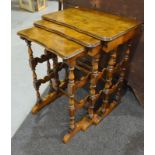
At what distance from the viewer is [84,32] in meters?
1.17

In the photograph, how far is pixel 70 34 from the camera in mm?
1171

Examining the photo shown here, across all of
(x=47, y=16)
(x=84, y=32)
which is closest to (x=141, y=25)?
(x=84, y=32)

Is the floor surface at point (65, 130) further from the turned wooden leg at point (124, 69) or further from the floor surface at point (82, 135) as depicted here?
the turned wooden leg at point (124, 69)

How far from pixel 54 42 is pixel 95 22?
1.08 feet

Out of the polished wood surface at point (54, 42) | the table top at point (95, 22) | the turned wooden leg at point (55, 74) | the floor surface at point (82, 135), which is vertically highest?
the table top at point (95, 22)

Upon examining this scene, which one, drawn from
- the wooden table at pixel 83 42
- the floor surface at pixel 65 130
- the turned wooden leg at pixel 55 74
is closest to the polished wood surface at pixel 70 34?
the wooden table at pixel 83 42

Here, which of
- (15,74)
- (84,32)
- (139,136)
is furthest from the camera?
(15,74)

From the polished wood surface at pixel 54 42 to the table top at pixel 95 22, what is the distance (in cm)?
12

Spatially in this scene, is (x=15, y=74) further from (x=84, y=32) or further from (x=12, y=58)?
(x=84, y=32)

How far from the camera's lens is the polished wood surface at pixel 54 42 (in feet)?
3.42

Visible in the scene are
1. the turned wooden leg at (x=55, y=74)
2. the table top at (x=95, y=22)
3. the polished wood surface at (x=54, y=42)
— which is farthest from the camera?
the turned wooden leg at (x=55, y=74)

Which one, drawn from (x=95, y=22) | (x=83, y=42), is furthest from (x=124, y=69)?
(x=83, y=42)

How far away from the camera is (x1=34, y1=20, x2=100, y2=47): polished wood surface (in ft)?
3.57

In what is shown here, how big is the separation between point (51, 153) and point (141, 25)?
1.02 metres
